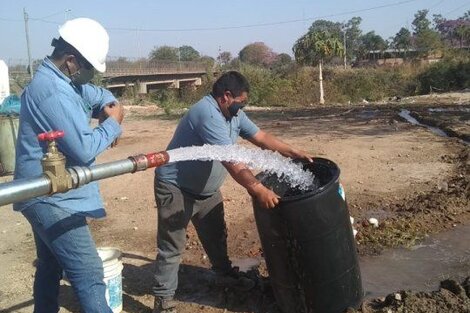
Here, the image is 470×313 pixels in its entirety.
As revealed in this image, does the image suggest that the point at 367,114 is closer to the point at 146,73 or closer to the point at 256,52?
the point at 146,73

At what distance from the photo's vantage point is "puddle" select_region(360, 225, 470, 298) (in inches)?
149

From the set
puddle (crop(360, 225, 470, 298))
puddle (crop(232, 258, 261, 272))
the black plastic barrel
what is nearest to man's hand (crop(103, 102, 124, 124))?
the black plastic barrel

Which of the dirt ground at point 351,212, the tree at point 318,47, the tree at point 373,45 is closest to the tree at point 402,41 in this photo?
the tree at point 373,45

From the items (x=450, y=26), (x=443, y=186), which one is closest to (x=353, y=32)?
(x=450, y=26)

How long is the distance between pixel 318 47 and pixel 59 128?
25516mm

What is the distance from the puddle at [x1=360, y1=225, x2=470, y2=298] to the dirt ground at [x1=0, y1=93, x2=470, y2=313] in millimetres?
158

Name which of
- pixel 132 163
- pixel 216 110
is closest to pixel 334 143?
pixel 216 110

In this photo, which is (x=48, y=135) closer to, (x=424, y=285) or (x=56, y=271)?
(x=56, y=271)

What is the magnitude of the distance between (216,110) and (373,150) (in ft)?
21.5

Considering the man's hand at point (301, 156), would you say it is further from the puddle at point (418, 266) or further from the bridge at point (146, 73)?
the bridge at point (146, 73)

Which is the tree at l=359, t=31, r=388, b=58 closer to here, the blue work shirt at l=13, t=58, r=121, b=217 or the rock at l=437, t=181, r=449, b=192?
the rock at l=437, t=181, r=449, b=192

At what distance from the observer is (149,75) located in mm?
44125

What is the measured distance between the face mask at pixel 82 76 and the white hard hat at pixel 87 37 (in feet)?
0.25

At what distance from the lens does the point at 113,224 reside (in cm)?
564
